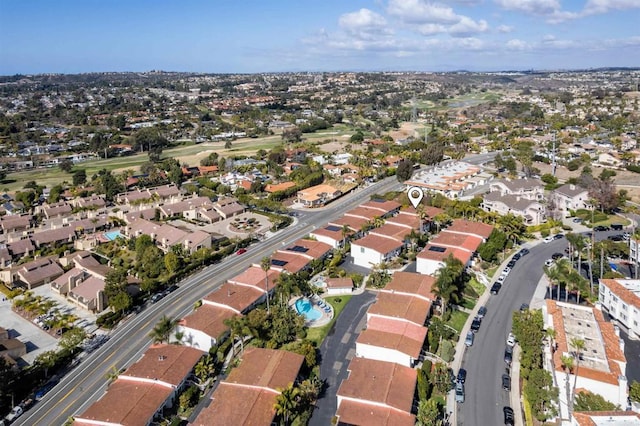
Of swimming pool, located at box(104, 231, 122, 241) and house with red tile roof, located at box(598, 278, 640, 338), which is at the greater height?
house with red tile roof, located at box(598, 278, 640, 338)

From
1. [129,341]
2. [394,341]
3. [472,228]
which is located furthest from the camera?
[472,228]

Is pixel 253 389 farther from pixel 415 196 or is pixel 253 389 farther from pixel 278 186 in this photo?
pixel 278 186

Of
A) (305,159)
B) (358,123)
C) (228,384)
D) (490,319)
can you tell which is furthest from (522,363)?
(358,123)

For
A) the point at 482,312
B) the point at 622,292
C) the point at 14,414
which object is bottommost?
the point at 14,414

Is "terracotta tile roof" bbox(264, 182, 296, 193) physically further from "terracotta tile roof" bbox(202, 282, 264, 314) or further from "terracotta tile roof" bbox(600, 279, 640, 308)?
"terracotta tile roof" bbox(600, 279, 640, 308)

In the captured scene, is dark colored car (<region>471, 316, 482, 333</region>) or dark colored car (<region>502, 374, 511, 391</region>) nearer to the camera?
dark colored car (<region>502, 374, 511, 391</region>)

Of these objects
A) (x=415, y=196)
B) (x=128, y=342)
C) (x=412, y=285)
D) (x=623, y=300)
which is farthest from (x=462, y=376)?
(x=415, y=196)

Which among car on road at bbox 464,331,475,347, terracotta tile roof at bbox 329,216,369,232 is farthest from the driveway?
terracotta tile roof at bbox 329,216,369,232
